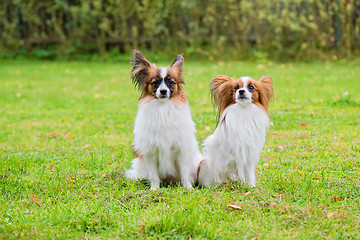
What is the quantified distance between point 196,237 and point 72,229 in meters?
0.96

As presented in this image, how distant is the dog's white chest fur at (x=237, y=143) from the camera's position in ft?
13.6

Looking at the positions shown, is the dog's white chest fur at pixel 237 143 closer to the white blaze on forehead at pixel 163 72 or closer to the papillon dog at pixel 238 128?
the papillon dog at pixel 238 128

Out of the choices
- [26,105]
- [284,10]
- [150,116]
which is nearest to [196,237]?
[150,116]

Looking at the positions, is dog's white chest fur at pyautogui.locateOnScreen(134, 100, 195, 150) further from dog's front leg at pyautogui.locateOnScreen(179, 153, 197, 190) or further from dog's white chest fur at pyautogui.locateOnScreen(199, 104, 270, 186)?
dog's white chest fur at pyautogui.locateOnScreen(199, 104, 270, 186)

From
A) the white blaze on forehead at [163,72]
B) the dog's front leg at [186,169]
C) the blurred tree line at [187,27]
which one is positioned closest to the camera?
the white blaze on forehead at [163,72]

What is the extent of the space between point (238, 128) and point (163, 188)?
919 mm

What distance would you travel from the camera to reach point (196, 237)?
10.9ft

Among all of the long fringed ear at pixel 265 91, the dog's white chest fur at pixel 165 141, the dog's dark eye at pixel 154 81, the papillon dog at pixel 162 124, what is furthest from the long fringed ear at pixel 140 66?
the long fringed ear at pixel 265 91

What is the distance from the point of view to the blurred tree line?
14133 millimetres

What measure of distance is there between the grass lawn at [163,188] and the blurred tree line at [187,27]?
4663 mm

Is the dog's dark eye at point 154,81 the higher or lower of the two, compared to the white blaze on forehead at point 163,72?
lower

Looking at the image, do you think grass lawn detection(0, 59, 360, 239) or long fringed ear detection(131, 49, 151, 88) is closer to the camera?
grass lawn detection(0, 59, 360, 239)

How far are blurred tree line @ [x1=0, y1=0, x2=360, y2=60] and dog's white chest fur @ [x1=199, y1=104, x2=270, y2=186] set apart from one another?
10661 mm

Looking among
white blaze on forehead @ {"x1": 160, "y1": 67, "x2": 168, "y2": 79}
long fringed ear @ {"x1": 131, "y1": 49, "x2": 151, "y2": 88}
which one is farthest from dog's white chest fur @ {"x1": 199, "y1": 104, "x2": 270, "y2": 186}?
long fringed ear @ {"x1": 131, "y1": 49, "x2": 151, "y2": 88}
